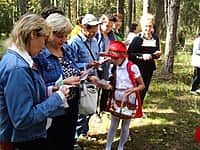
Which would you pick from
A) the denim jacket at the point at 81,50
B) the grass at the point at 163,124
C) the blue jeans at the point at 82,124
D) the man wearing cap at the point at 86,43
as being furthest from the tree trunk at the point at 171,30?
the denim jacket at the point at 81,50

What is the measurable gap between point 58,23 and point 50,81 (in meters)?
0.52

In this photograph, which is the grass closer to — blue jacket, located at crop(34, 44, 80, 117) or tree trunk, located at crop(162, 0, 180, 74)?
tree trunk, located at crop(162, 0, 180, 74)

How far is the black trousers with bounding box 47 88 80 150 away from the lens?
3.38 meters

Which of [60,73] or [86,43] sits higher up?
[86,43]

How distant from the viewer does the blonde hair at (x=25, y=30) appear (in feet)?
7.47

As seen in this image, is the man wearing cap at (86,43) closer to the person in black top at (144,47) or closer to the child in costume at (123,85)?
the child in costume at (123,85)

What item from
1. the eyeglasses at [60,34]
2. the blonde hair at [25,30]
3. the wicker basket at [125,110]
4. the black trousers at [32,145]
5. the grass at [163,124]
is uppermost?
the blonde hair at [25,30]

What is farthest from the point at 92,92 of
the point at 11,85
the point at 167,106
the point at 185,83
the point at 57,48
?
the point at 185,83

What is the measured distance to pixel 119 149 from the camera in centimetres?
460

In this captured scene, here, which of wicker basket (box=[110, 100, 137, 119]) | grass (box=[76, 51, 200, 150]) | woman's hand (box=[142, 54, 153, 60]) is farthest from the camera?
woman's hand (box=[142, 54, 153, 60])

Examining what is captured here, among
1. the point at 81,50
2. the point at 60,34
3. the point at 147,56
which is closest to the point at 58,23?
the point at 60,34

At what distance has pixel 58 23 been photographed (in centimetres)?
302

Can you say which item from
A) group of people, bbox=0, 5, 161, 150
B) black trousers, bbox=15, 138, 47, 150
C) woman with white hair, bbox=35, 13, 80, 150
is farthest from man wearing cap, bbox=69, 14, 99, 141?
black trousers, bbox=15, 138, 47, 150

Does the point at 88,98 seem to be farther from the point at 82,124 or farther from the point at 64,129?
the point at 82,124
